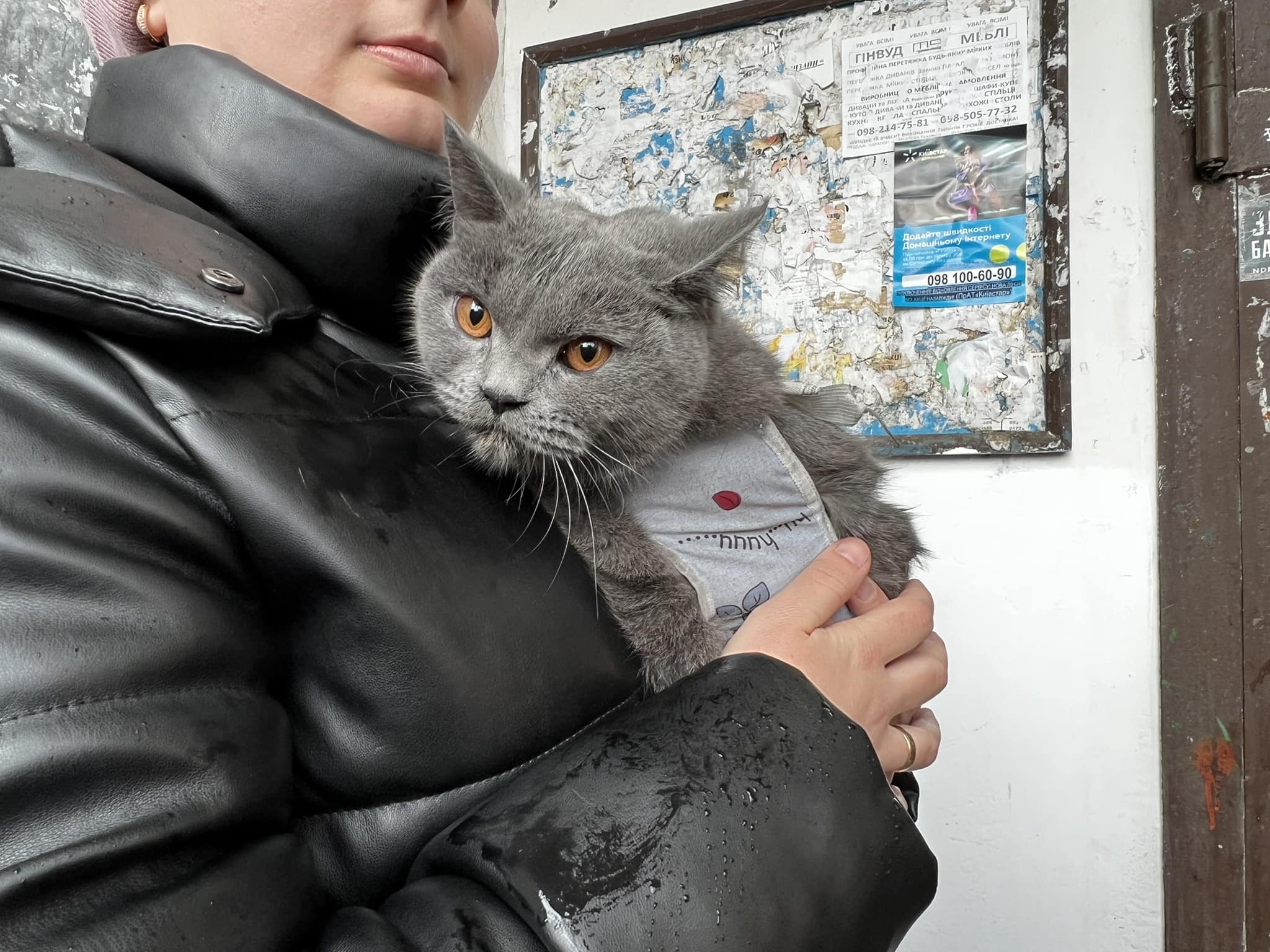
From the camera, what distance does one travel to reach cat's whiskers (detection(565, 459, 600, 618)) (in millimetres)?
750

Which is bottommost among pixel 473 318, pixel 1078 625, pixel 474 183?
pixel 1078 625

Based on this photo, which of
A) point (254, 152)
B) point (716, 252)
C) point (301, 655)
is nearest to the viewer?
point (301, 655)

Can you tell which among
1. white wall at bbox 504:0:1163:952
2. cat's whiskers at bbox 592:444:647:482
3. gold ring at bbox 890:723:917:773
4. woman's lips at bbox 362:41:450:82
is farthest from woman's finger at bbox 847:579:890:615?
white wall at bbox 504:0:1163:952

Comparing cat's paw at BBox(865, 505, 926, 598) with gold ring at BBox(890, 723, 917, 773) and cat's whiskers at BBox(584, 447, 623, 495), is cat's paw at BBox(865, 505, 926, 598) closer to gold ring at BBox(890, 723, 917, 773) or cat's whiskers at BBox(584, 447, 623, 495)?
gold ring at BBox(890, 723, 917, 773)

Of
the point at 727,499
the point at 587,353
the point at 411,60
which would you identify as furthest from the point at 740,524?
the point at 411,60

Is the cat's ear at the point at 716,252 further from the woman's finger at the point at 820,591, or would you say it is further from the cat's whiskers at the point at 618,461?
the woman's finger at the point at 820,591

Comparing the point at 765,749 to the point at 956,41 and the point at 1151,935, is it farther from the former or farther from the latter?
the point at 956,41

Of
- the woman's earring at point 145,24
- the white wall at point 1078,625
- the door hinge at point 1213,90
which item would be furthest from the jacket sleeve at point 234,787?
the door hinge at point 1213,90

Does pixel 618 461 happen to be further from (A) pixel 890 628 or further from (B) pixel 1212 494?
(B) pixel 1212 494

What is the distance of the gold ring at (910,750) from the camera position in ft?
2.54

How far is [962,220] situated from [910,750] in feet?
3.88

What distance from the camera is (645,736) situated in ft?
1.74

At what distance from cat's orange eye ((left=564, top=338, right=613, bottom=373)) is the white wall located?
1.04 metres

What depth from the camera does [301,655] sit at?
54 centimetres
